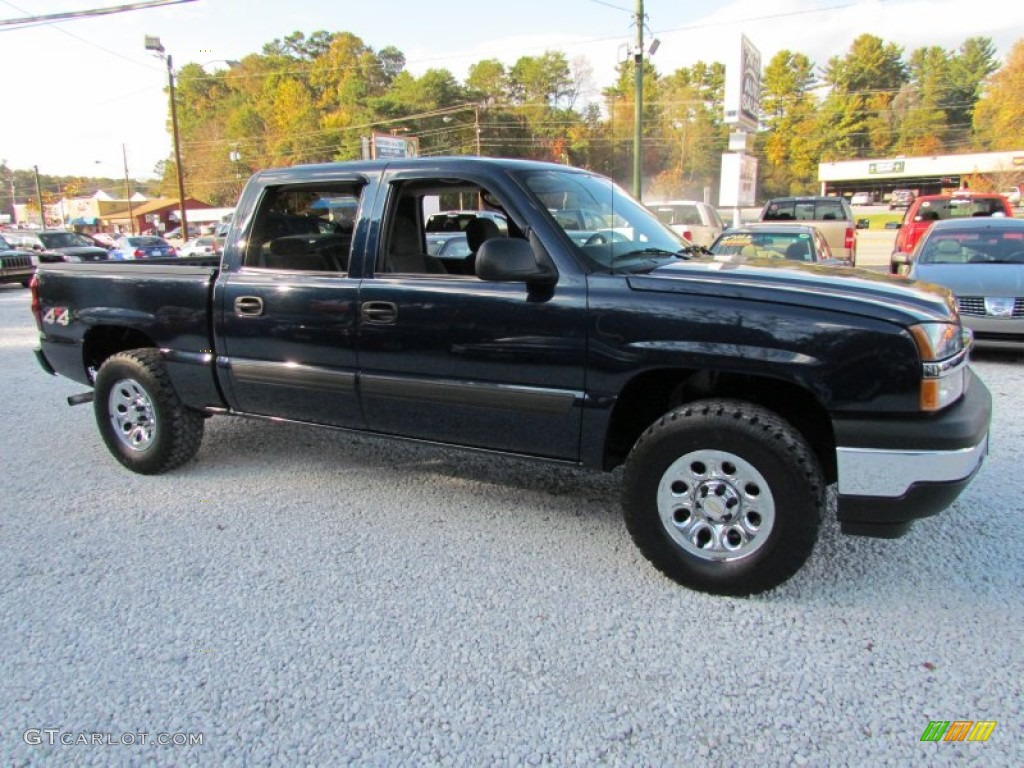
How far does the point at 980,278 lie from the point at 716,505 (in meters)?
6.26

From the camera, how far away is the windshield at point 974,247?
313 inches

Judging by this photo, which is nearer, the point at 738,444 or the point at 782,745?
the point at 782,745

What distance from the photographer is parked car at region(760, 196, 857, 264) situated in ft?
49.4

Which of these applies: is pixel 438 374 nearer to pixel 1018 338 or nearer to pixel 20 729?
pixel 20 729

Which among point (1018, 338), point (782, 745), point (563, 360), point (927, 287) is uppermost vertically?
point (927, 287)

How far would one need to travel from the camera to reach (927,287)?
3232mm

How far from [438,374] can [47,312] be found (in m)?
3.23

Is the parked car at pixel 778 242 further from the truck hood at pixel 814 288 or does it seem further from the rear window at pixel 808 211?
the rear window at pixel 808 211

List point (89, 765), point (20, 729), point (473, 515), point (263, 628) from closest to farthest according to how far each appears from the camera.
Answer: point (89, 765) → point (20, 729) → point (263, 628) → point (473, 515)

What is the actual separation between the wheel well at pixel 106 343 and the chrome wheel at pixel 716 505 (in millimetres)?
3574

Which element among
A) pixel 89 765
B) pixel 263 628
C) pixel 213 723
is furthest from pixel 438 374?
pixel 89 765

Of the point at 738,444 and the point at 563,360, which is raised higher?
the point at 563,360

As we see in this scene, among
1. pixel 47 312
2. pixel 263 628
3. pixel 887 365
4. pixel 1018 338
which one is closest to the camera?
pixel 887 365

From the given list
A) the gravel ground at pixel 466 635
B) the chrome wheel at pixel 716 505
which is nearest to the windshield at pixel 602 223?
the chrome wheel at pixel 716 505
